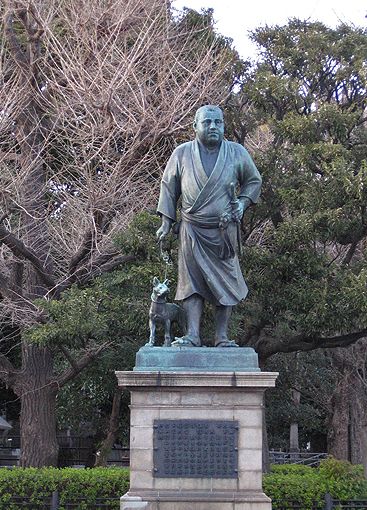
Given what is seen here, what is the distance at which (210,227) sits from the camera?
866 cm

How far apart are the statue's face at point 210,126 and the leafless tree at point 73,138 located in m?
5.13

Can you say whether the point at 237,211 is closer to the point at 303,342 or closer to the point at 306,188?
the point at 306,188

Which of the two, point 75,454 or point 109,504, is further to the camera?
point 75,454

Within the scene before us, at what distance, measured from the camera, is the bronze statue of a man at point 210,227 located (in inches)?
339

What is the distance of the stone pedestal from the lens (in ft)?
26.0

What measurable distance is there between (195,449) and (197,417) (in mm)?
295

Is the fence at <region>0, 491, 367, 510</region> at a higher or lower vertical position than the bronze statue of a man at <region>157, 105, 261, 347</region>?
lower

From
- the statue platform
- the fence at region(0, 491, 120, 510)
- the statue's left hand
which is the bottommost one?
the fence at region(0, 491, 120, 510)

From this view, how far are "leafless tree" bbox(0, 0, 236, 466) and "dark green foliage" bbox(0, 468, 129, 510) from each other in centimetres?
216

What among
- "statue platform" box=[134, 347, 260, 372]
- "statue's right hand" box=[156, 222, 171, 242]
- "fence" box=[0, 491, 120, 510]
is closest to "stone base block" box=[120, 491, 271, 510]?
"statue platform" box=[134, 347, 260, 372]

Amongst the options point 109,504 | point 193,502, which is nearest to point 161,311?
point 193,502

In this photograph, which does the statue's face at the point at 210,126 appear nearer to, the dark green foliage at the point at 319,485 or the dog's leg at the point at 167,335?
the dog's leg at the point at 167,335

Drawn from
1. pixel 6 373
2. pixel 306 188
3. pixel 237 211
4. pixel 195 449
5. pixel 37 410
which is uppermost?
pixel 306 188

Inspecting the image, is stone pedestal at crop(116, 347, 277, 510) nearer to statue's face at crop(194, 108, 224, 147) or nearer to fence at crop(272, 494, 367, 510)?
statue's face at crop(194, 108, 224, 147)
